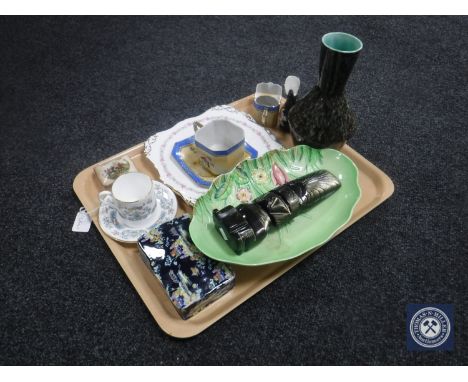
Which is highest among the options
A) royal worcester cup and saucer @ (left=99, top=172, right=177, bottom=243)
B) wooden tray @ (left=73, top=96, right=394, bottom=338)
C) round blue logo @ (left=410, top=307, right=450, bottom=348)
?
royal worcester cup and saucer @ (left=99, top=172, right=177, bottom=243)

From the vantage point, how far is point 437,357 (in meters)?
0.76

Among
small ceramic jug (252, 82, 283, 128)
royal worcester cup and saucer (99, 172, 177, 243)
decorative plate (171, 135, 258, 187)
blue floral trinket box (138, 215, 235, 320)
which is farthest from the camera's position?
small ceramic jug (252, 82, 283, 128)

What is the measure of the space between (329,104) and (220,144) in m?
0.29

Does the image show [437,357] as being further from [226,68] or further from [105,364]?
[226,68]

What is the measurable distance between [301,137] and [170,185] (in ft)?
1.15

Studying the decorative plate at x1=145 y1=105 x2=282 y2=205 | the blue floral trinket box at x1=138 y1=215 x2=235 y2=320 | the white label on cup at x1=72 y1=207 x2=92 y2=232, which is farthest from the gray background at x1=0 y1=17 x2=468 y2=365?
the decorative plate at x1=145 y1=105 x2=282 y2=205

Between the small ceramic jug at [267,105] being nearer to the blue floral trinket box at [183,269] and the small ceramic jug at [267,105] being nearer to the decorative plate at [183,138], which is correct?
the decorative plate at [183,138]

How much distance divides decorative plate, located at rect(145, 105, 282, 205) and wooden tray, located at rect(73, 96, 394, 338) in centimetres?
4

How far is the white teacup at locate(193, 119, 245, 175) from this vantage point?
33.7 inches

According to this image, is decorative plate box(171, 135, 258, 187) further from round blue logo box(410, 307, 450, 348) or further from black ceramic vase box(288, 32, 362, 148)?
round blue logo box(410, 307, 450, 348)

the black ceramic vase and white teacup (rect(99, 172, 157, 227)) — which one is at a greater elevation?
the black ceramic vase

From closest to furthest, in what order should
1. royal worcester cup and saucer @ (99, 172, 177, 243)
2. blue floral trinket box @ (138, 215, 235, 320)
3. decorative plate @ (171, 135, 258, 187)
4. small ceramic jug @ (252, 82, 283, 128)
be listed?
blue floral trinket box @ (138, 215, 235, 320)
royal worcester cup and saucer @ (99, 172, 177, 243)
decorative plate @ (171, 135, 258, 187)
small ceramic jug @ (252, 82, 283, 128)

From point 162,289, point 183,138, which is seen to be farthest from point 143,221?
point 183,138

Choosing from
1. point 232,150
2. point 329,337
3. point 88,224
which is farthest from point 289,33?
point 329,337
